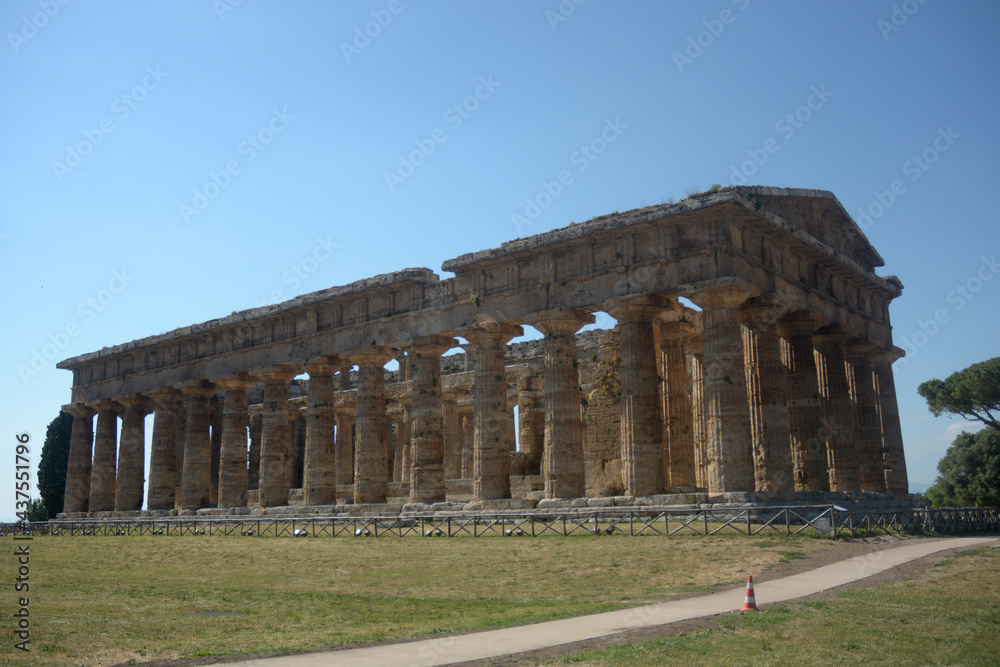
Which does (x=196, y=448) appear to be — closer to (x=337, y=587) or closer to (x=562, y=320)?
(x=562, y=320)

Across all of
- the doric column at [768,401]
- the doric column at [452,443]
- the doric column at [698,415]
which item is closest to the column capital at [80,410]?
the doric column at [452,443]

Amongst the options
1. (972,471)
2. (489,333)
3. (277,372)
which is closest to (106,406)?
(277,372)

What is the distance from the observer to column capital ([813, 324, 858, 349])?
32.4 m

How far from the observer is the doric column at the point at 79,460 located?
158 feet

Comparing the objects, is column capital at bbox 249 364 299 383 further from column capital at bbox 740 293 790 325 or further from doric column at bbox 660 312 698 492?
column capital at bbox 740 293 790 325

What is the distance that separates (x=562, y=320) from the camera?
95.5ft

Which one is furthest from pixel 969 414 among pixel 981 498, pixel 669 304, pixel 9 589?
pixel 9 589

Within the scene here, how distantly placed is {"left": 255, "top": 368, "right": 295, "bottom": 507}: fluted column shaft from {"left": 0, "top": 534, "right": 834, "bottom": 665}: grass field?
11117mm

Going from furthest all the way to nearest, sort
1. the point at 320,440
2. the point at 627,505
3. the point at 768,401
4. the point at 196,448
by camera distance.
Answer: the point at 196,448
the point at 320,440
the point at 768,401
the point at 627,505

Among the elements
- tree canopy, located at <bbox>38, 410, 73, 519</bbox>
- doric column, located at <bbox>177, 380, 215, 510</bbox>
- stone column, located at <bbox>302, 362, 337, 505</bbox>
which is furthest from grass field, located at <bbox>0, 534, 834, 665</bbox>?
tree canopy, located at <bbox>38, 410, 73, 519</bbox>

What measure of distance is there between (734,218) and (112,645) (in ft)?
69.2

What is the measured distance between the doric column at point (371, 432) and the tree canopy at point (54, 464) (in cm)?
3010

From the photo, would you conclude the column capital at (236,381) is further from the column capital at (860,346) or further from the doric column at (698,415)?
the column capital at (860,346)

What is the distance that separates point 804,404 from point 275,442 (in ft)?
73.8
